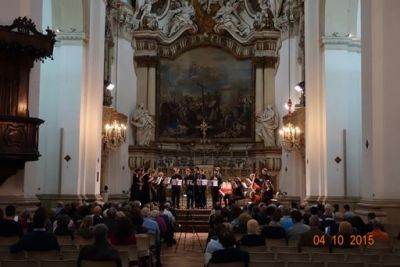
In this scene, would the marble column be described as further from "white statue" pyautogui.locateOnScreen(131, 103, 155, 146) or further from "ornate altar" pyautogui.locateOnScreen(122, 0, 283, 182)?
"white statue" pyautogui.locateOnScreen(131, 103, 155, 146)

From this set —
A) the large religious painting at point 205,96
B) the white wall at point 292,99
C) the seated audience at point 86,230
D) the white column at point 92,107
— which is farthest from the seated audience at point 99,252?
the large religious painting at point 205,96

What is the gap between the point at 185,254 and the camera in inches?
637

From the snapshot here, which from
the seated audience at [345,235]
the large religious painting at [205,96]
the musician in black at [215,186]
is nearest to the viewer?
the seated audience at [345,235]

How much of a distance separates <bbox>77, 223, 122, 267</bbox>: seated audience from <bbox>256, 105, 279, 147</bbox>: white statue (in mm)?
23648

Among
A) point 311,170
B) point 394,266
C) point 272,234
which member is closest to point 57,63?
point 311,170

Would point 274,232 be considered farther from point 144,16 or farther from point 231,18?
point 231,18

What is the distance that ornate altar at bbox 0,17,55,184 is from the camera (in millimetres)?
12070

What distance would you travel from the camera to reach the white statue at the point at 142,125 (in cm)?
3048

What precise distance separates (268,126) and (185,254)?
15576 mm

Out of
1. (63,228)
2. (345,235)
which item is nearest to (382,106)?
(345,235)

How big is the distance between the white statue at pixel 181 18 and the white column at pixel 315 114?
1121cm

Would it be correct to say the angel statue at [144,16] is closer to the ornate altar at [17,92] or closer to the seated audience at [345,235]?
the ornate altar at [17,92]

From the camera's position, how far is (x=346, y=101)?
20.4 m

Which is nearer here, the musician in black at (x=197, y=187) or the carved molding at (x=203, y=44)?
the musician in black at (x=197, y=187)
